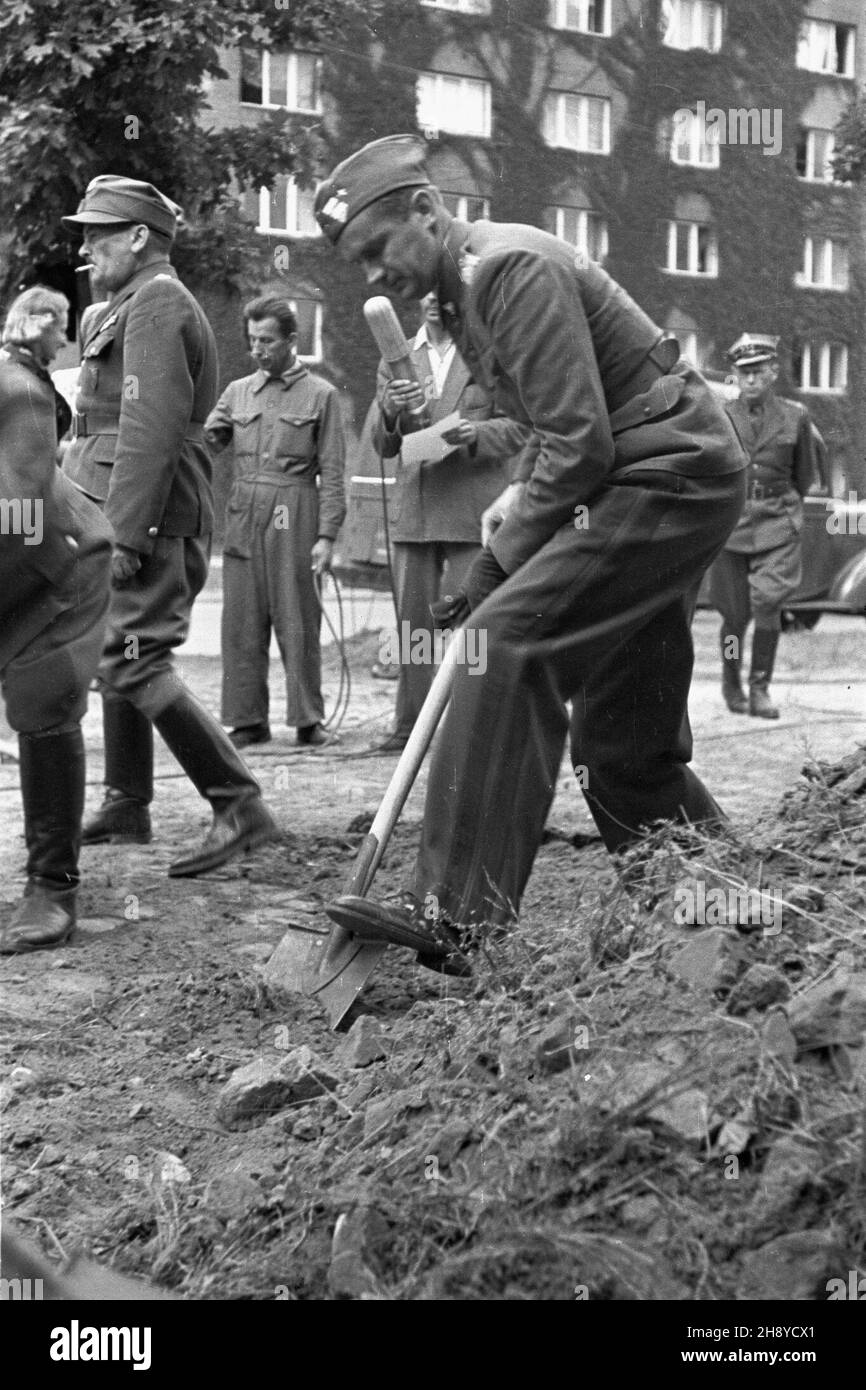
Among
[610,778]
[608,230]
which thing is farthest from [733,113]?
[610,778]

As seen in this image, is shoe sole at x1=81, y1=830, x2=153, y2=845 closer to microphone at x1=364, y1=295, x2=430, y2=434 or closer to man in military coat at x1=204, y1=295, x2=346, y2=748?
microphone at x1=364, y1=295, x2=430, y2=434

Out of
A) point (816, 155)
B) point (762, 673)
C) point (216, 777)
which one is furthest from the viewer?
point (762, 673)

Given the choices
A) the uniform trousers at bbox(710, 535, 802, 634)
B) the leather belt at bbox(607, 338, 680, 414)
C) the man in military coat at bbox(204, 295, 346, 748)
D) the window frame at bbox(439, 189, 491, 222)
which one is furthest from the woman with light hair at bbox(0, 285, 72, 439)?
the uniform trousers at bbox(710, 535, 802, 634)

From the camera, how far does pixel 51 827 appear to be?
5.13 meters

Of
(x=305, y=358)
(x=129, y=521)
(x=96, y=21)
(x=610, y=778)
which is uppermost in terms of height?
(x=96, y=21)

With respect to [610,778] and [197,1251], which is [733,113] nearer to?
[610,778]

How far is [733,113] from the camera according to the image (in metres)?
5.01

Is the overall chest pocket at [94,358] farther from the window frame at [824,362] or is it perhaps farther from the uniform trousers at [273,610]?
the uniform trousers at [273,610]

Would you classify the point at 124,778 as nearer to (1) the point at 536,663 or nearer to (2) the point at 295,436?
(1) the point at 536,663

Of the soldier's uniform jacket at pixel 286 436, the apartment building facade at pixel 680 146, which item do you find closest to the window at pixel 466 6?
the apartment building facade at pixel 680 146

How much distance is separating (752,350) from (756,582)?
471 cm

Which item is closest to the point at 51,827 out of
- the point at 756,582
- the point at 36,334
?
the point at 36,334

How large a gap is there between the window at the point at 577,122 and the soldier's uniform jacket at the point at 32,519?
58.3 inches
